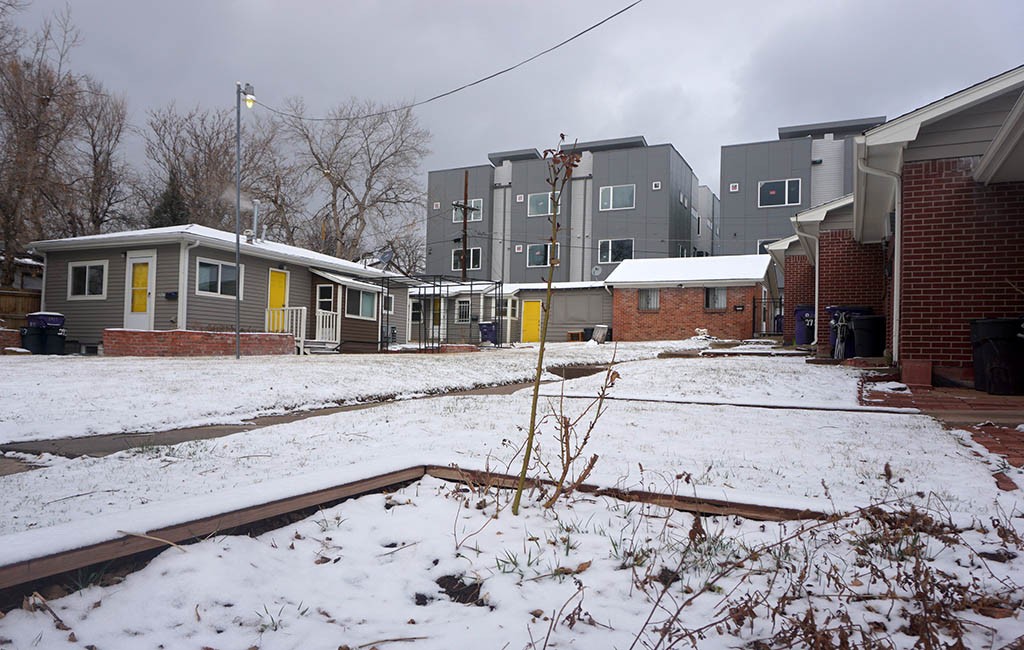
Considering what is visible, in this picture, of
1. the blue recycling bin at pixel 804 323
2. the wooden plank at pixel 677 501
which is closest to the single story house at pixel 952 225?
the wooden plank at pixel 677 501

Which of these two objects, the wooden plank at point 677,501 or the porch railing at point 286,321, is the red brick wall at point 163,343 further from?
the wooden plank at point 677,501

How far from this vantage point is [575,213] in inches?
1268

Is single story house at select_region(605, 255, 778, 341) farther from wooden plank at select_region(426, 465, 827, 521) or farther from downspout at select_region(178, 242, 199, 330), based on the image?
wooden plank at select_region(426, 465, 827, 521)

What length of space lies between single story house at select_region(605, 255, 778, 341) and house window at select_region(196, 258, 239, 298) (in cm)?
1417

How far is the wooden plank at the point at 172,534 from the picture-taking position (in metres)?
1.60

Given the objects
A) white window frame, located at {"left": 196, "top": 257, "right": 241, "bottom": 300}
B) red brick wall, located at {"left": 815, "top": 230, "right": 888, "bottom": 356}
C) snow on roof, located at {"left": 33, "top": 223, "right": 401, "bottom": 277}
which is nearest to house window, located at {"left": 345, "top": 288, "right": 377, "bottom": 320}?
snow on roof, located at {"left": 33, "top": 223, "right": 401, "bottom": 277}

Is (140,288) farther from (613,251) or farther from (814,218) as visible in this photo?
(613,251)

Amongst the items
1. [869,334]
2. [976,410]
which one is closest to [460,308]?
[869,334]

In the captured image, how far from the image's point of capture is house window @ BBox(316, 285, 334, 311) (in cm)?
2022

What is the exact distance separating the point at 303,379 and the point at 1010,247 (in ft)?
27.4

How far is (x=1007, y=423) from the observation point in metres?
4.71

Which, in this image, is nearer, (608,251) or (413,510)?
(413,510)

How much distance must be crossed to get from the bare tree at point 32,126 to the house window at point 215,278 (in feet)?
26.1

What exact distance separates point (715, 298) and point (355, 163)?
65.1 feet
